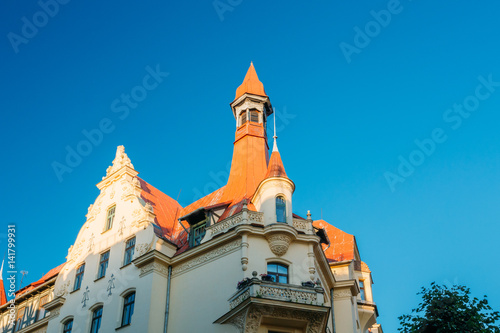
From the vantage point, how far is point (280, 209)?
2853 cm

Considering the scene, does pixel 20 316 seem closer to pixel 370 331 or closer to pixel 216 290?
pixel 216 290

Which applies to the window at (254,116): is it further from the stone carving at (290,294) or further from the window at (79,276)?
the stone carving at (290,294)

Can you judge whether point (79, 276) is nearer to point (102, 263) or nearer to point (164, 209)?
point (102, 263)

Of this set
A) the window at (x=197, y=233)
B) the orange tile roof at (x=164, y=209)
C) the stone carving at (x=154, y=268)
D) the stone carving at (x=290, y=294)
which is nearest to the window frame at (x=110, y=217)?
the orange tile roof at (x=164, y=209)

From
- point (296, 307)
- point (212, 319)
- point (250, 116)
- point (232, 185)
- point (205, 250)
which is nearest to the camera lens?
point (296, 307)

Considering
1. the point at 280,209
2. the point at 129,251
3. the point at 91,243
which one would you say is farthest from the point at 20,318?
the point at 280,209

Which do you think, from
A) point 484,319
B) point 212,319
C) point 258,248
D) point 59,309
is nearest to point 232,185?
point 258,248

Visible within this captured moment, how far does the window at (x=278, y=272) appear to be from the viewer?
26.6 meters

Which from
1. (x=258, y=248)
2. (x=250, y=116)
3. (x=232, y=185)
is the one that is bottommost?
(x=258, y=248)

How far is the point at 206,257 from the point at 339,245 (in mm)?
11035

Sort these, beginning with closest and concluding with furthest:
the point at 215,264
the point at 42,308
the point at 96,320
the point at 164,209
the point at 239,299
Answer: the point at 239,299 < the point at 215,264 < the point at 96,320 < the point at 164,209 < the point at 42,308

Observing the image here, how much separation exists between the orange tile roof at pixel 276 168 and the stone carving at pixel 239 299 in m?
7.35

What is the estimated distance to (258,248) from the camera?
27000 mm

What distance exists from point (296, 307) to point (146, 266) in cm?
918
